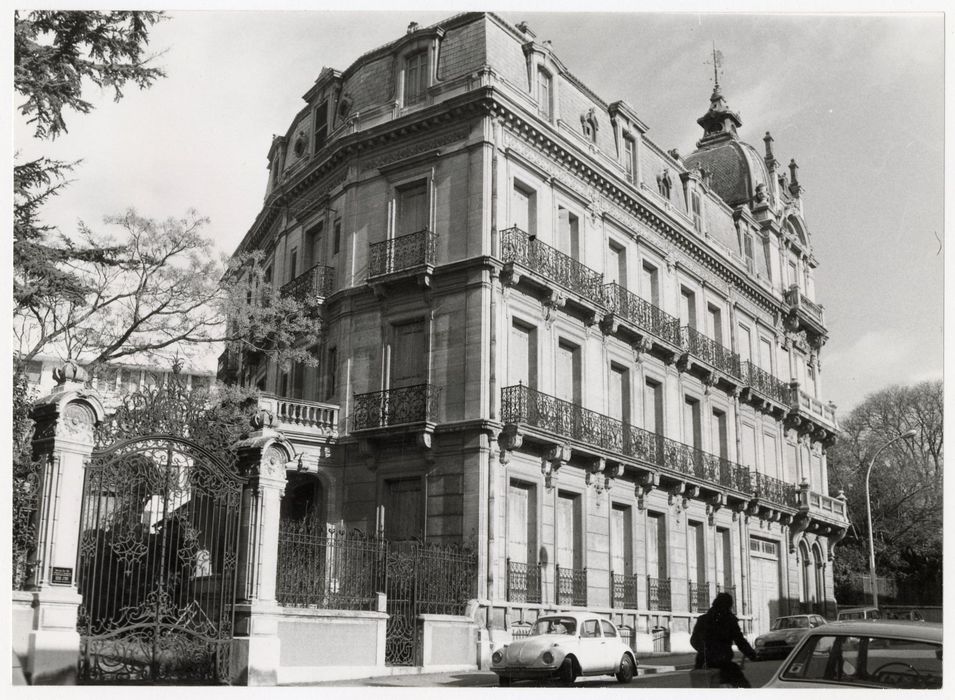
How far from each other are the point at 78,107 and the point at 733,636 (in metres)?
12.8

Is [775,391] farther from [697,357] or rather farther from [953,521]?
[953,521]

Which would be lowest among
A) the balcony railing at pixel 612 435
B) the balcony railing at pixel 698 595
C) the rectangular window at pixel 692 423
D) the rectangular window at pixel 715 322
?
the balcony railing at pixel 698 595

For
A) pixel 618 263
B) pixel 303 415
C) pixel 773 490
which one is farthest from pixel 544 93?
pixel 773 490

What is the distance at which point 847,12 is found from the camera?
13828 mm

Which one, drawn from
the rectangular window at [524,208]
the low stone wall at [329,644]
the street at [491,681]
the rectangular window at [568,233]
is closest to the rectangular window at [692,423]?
the rectangular window at [568,233]

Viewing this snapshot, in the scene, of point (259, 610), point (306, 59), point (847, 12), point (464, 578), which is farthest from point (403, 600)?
point (847, 12)

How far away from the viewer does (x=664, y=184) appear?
32.0m

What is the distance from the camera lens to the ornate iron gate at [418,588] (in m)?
18.7

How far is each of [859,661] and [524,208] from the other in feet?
60.2

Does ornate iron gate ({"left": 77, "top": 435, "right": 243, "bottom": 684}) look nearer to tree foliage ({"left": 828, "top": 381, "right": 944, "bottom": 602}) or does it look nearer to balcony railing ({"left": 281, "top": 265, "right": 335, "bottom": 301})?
tree foliage ({"left": 828, "top": 381, "right": 944, "bottom": 602})

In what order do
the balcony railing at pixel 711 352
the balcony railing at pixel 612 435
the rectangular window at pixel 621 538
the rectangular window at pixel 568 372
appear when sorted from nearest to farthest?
the balcony railing at pixel 612 435
the rectangular window at pixel 568 372
the rectangular window at pixel 621 538
the balcony railing at pixel 711 352

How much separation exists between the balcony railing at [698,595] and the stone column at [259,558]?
56.4ft

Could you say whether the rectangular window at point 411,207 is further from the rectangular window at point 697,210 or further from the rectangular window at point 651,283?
the rectangular window at point 697,210

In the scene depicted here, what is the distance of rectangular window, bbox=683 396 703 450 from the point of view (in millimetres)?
31125
